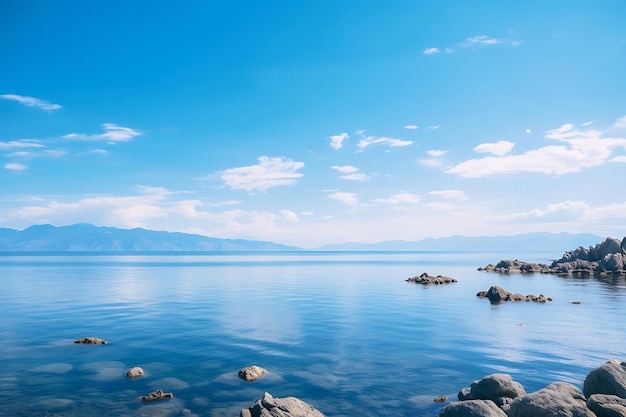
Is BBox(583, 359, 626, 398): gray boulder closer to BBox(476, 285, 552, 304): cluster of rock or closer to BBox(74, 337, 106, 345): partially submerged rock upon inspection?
BBox(74, 337, 106, 345): partially submerged rock

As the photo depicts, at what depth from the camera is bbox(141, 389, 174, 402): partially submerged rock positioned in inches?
780

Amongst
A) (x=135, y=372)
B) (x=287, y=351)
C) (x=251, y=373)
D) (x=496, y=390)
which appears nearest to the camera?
(x=496, y=390)

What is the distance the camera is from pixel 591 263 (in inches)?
4892

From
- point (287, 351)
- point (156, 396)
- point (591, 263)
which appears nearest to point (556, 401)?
point (156, 396)

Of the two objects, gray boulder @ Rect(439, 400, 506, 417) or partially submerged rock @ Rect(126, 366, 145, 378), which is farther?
partially submerged rock @ Rect(126, 366, 145, 378)

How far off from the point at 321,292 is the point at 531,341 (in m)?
44.6

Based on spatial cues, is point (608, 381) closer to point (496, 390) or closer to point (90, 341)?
point (496, 390)

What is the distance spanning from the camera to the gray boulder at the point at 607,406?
14656mm

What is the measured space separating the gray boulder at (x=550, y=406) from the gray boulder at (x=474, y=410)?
1.13 m

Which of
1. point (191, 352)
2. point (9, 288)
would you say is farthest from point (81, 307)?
point (9, 288)

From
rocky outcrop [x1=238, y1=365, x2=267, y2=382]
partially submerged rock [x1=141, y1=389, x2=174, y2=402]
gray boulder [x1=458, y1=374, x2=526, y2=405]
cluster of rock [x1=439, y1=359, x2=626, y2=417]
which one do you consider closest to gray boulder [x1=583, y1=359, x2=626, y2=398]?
cluster of rock [x1=439, y1=359, x2=626, y2=417]

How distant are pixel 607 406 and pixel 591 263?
13541 centimetres

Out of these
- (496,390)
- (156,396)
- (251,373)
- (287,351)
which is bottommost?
(287,351)

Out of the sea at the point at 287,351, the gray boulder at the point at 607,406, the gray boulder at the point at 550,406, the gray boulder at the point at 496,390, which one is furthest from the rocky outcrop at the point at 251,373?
the gray boulder at the point at 607,406
